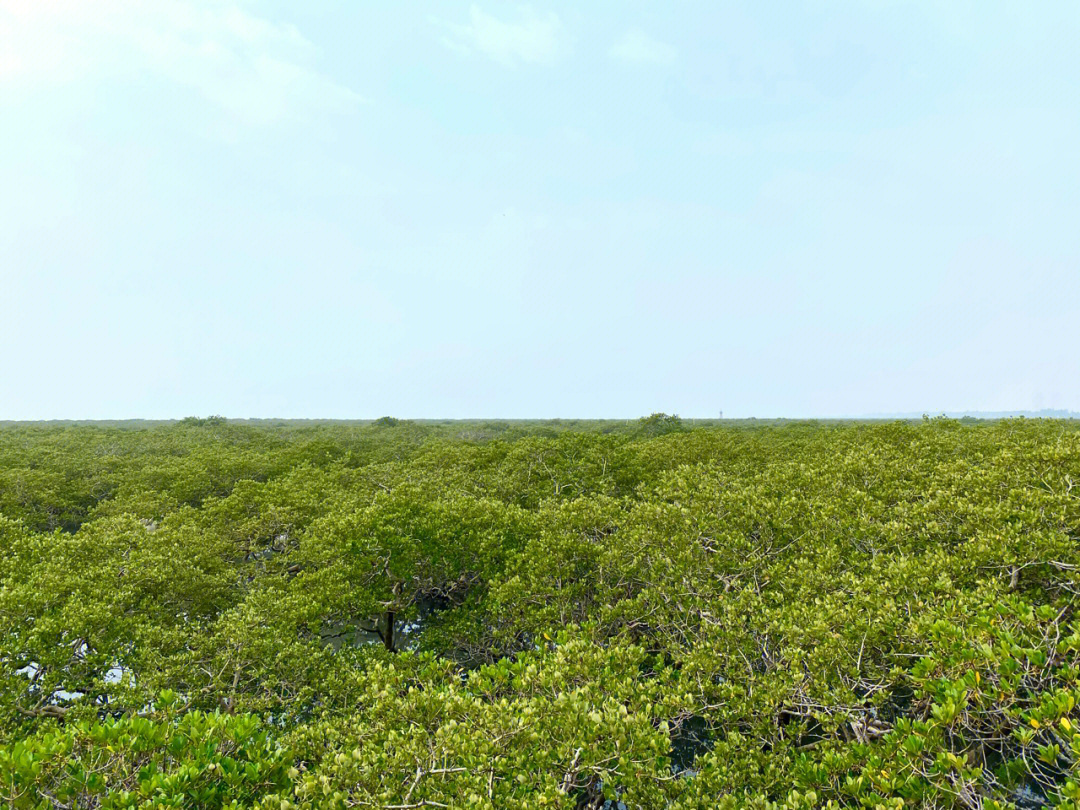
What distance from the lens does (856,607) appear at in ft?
37.1

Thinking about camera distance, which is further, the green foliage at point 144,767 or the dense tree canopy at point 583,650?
the dense tree canopy at point 583,650

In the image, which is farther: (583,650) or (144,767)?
(583,650)

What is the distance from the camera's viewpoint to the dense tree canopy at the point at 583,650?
7887 millimetres

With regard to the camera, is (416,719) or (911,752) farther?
(416,719)

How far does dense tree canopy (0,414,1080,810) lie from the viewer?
7.89 metres

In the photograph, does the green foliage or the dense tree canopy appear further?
the dense tree canopy

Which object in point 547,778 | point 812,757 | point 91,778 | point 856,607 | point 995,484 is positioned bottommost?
point 812,757

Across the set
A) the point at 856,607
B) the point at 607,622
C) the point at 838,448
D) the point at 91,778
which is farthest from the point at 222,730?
the point at 838,448

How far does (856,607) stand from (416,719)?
10.0 meters

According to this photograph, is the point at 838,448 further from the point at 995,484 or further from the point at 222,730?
the point at 222,730

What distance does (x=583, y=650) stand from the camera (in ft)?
37.9

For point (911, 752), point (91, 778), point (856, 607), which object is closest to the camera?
point (91, 778)

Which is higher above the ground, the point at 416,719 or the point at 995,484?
the point at 995,484

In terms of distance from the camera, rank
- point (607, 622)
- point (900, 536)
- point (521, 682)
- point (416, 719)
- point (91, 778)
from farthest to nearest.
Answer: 1. point (607, 622)
2. point (900, 536)
3. point (521, 682)
4. point (416, 719)
5. point (91, 778)
